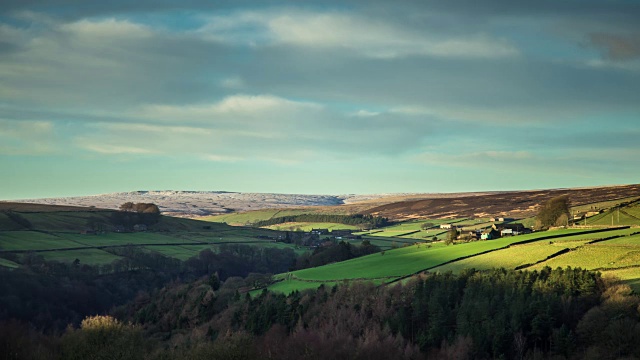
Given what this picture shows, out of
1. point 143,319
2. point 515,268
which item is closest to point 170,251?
point 143,319

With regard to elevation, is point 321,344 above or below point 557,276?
below

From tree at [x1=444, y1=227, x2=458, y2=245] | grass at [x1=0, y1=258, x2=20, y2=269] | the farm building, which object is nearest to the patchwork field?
tree at [x1=444, y1=227, x2=458, y2=245]

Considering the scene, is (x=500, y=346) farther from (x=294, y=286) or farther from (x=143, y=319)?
(x=143, y=319)

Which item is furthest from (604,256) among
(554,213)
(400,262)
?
(554,213)

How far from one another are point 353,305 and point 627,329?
39.4 meters

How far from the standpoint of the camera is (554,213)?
172750mm

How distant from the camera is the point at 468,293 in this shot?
96.1 m

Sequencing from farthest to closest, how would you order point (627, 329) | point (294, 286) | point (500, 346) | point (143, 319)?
1. point (143, 319)
2. point (294, 286)
3. point (500, 346)
4. point (627, 329)

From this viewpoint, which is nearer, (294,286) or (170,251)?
(294,286)

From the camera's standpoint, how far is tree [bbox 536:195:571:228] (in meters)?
170

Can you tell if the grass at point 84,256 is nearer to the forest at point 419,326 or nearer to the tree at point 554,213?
the forest at point 419,326

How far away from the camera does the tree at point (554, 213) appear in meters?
170

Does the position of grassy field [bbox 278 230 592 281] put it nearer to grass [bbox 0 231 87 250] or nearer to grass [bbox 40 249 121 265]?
grass [bbox 40 249 121 265]

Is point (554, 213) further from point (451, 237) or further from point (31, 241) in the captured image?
point (31, 241)
